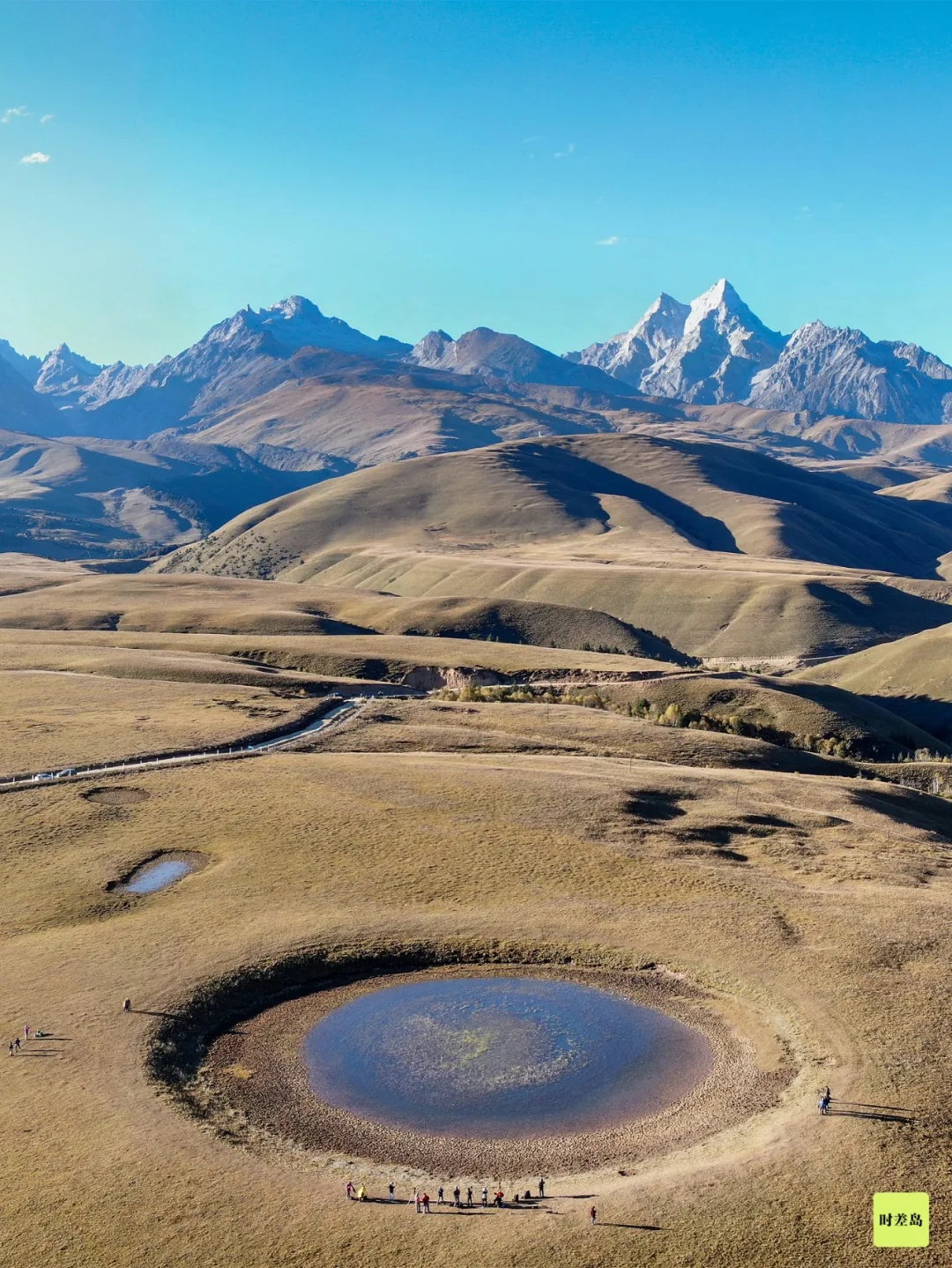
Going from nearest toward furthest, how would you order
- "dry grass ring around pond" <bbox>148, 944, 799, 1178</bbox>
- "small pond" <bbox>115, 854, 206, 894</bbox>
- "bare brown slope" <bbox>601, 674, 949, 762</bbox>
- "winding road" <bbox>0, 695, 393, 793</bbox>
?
"dry grass ring around pond" <bbox>148, 944, 799, 1178</bbox> < "small pond" <bbox>115, 854, 206, 894</bbox> < "winding road" <bbox>0, 695, 393, 793</bbox> < "bare brown slope" <bbox>601, 674, 949, 762</bbox>

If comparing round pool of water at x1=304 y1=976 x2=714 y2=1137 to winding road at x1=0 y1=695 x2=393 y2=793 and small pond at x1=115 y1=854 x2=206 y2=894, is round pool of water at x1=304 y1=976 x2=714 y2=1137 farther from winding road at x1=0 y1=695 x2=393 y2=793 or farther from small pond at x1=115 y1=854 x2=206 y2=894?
winding road at x1=0 y1=695 x2=393 y2=793

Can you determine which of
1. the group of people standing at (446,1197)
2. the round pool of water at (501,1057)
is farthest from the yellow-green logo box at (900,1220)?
the group of people standing at (446,1197)

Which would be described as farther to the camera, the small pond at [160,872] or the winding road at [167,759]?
the winding road at [167,759]

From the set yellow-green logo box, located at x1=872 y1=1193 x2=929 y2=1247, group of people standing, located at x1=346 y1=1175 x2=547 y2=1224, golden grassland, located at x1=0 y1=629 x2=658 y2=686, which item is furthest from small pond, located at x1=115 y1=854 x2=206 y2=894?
golden grassland, located at x1=0 y1=629 x2=658 y2=686

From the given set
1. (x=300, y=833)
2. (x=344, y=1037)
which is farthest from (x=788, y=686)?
(x=344, y=1037)

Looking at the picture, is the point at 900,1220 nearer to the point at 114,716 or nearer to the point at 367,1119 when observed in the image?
the point at 367,1119

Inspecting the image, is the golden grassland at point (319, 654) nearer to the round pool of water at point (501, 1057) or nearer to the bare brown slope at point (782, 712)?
the bare brown slope at point (782, 712)
